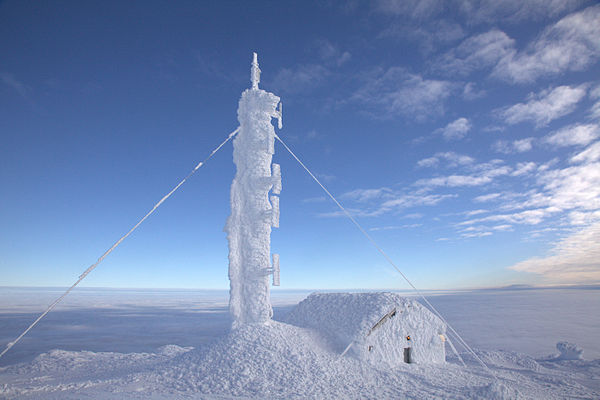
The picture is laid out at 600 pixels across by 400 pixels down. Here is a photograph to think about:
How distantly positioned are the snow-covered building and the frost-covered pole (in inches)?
155

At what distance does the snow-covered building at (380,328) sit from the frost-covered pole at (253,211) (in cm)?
393

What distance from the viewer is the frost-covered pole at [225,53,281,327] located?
16703 millimetres

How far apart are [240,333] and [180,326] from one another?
28.3m

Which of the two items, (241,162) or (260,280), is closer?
(260,280)

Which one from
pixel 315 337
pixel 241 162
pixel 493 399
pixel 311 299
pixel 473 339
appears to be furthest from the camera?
pixel 473 339

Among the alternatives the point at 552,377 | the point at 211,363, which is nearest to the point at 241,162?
the point at 211,363

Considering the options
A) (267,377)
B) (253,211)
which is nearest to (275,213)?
(253,211)

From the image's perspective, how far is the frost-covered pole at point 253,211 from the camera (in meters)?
16.7

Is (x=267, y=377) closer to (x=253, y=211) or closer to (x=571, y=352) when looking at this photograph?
(x=253, y=211)

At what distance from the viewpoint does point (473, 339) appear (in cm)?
3114

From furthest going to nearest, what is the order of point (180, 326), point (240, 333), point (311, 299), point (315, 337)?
point (180, 326) → point (311, 299) → point (315, 337) → point (240, 333)

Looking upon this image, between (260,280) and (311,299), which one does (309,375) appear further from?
(311,299)

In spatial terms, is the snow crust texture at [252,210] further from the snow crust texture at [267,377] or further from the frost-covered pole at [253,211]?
the snow crust texture at [267,377]

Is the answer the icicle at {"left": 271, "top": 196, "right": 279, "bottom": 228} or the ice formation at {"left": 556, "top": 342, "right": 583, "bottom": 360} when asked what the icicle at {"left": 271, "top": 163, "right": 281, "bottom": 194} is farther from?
the ice formation at {"left": 556, "top": 342, "right": 583, "bottom": 360}
